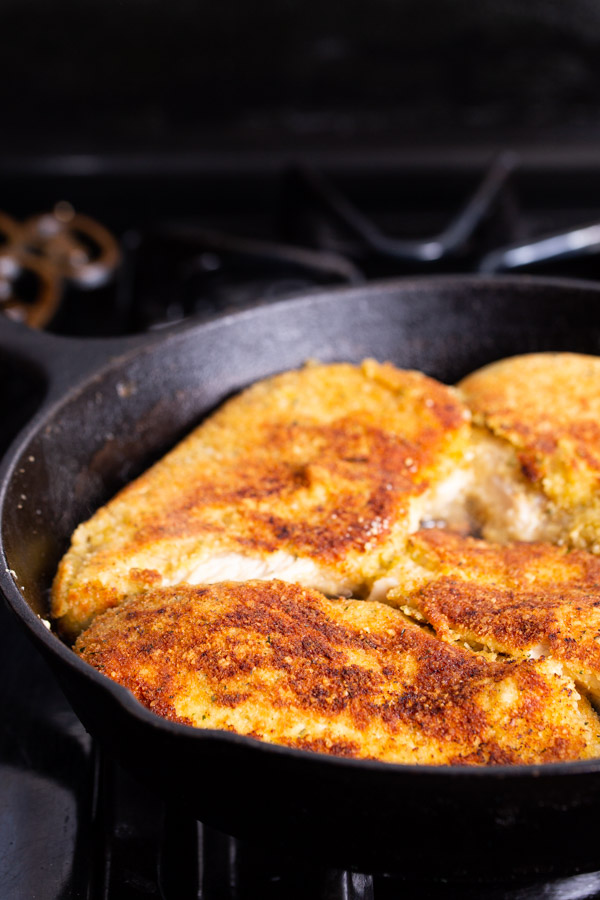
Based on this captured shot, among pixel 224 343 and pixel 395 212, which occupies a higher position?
pixel 224 343

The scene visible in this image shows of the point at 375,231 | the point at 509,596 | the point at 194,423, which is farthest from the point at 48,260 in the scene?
the point at 509,596

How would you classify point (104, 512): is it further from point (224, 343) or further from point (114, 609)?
point (224, 343)

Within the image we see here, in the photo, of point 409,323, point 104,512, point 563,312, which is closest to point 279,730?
point 104,512

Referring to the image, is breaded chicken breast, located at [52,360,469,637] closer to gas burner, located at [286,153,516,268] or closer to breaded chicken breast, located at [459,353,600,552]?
breaded chicken breast, located at [459,353,600,552]

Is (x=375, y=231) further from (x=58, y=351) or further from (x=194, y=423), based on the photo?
(x=58, y=351)

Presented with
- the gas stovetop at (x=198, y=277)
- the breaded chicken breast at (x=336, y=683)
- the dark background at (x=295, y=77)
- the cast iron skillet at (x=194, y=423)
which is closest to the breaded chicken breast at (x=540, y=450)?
the cast iron skillet at (x=194, y=423)

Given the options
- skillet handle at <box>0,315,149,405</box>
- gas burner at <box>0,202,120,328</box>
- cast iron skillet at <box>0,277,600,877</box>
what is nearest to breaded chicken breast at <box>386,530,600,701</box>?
cast iron skillet at <box>0,277,600,877</box>
